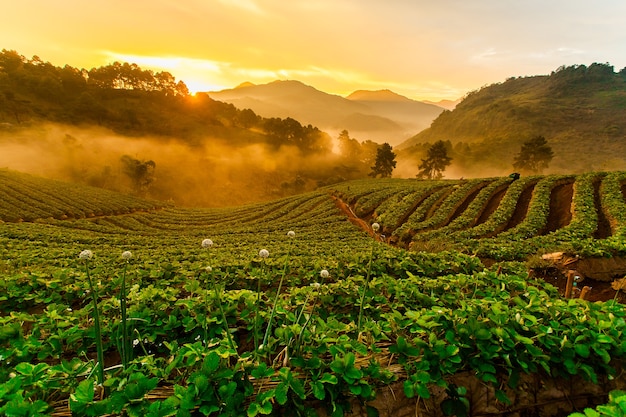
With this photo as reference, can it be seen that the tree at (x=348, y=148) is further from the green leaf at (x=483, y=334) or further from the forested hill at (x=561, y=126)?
the green leaf at (x=483, y=334)

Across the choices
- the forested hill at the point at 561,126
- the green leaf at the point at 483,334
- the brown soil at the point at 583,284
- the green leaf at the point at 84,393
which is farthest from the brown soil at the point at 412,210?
the forested hill at the point at 561,126

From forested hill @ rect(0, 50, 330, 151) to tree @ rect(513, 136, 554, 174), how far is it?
73.4 metres

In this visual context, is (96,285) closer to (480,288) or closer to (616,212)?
(480,288)

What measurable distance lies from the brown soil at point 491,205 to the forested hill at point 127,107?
99516mm

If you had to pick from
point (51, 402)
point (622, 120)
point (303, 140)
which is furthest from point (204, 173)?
point (622, 120)

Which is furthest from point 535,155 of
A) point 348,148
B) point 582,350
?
point 582,350

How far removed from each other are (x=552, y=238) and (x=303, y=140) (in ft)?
387

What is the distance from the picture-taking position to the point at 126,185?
79.6 metres

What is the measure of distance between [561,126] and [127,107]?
648ft

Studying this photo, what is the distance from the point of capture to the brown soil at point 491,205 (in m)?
28.4

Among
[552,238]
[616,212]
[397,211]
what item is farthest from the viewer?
[397,211]

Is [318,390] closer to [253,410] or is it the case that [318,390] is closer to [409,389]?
[253,410]

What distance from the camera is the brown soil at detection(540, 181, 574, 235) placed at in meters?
23.5

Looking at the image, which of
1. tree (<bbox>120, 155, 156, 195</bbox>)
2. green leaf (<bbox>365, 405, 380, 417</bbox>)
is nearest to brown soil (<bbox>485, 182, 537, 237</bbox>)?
green leaf (<bbox>365, 405, 380, 417</bbox>)
